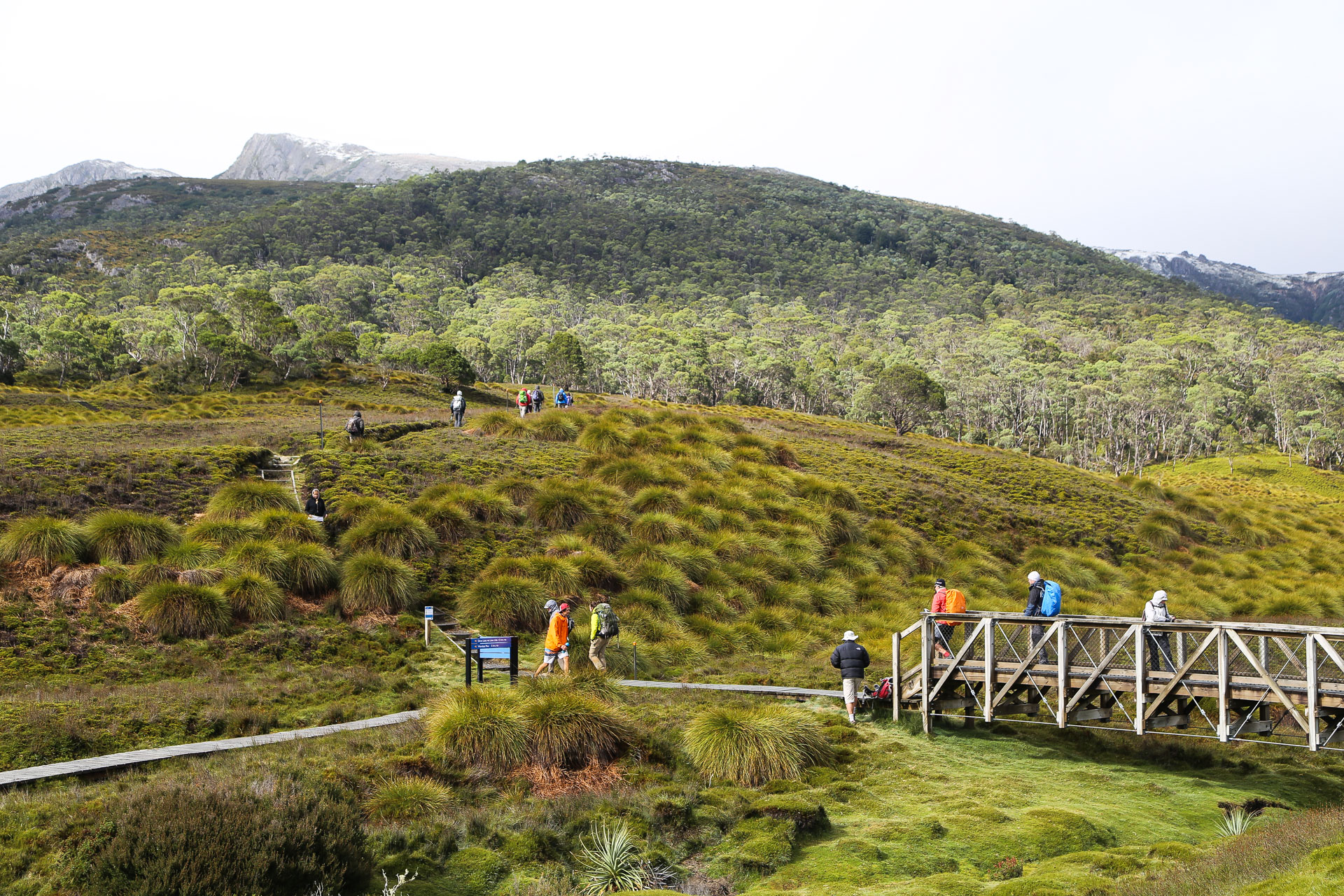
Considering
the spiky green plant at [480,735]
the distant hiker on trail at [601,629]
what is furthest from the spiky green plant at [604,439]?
the spiky green plant at [480,735]

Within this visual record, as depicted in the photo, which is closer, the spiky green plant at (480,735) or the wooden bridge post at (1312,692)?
the spiky green plant at (480,735)

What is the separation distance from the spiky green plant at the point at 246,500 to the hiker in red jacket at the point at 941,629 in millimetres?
14368

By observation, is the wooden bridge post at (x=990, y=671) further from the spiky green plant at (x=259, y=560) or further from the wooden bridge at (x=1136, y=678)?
the spiky green plant at (x=259, y=560)

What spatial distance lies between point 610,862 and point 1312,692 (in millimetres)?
9449

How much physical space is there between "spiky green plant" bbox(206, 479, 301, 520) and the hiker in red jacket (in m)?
14.4

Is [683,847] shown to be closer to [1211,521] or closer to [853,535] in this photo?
[853,535]

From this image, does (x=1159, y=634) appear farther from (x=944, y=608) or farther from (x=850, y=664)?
(x=850, y=664)

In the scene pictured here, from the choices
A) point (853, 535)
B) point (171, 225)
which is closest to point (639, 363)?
point (853, 535)

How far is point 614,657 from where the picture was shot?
16.9 m

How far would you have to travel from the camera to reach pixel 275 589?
53.5ft

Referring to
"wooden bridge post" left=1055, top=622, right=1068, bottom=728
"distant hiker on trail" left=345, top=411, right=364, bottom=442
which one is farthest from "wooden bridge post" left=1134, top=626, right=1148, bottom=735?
"distant hiker on trail" left=345, top=411, right=364, bottom=442

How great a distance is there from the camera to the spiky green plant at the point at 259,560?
16.7 metres

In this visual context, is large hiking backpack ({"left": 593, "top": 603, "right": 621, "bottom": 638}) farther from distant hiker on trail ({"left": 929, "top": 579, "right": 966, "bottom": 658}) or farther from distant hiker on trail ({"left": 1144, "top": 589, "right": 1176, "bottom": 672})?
distant hiker on trail ({"left": 1144, "top": 589, "right": 1176, "bottom": 672})

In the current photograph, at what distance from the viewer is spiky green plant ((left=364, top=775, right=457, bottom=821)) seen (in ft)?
28.4
